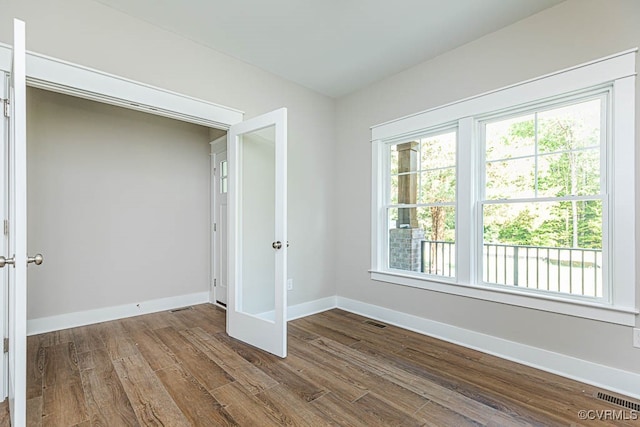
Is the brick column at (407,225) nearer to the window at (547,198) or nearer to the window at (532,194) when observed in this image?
the window at (532,194)

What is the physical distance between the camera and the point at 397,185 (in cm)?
358

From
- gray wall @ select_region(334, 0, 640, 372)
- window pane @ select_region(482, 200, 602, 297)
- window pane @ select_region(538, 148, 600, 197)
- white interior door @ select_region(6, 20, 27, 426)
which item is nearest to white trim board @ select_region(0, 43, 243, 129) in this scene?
white interior door @ select_region(6, 20, 27, 426)

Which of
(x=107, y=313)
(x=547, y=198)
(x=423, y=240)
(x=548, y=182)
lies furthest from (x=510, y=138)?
(x=107, y=313)

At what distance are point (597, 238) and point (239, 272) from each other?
295 centimetres

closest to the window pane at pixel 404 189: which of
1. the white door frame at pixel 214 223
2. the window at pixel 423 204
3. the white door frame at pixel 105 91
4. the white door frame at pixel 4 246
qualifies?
the window at pixel 423 204

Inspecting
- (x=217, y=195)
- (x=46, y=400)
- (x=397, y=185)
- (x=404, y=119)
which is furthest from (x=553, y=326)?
(x=217, y=195)

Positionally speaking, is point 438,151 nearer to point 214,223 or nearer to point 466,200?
point 466,200

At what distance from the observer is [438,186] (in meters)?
3.17

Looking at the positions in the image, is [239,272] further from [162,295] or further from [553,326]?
[553,326]

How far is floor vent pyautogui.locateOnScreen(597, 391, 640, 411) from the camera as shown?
1916 millimetres

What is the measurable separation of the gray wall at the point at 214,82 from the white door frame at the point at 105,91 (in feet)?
0.22

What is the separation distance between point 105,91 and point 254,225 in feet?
5.32

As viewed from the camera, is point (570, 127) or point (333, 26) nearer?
point (570, 127)

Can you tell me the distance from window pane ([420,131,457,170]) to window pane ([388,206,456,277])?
448 millimetres
